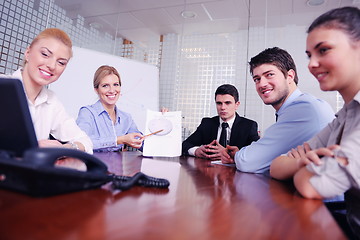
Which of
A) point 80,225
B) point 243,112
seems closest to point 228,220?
point 80,225

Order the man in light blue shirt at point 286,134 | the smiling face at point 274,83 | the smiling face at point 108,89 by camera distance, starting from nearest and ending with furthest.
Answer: the man in light blue shirt at point 286,134 → the smiling face at point 274,83 → the smiling face at point 108,89

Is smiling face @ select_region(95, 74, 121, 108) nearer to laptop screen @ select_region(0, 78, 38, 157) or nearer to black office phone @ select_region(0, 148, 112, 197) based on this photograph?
laptop screen @ select_region(0, 78, 38, 157)

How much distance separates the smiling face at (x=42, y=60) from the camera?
1.30m

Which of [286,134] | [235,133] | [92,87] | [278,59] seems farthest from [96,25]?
[286,134]

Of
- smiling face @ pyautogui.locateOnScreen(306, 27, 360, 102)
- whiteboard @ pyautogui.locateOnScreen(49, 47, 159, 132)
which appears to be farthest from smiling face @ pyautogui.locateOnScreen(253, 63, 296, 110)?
whiteboard @ pyautogui.locateOnScreen(49, 47, 159, 132)

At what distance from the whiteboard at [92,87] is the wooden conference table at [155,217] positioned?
275cm

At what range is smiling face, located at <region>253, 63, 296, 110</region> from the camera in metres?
1.68

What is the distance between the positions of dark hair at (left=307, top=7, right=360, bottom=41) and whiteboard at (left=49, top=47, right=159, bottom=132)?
2.68m

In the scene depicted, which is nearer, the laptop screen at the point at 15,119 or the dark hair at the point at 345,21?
the laptop screen at the point at 15,119

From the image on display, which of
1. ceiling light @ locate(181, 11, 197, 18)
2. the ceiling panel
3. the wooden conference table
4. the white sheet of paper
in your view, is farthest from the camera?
ceiling light @ locate(181, 11, 197, 18)

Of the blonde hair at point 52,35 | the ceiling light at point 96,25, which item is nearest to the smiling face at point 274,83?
the blonde hair at point 52,35

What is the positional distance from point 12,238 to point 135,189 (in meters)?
0.32

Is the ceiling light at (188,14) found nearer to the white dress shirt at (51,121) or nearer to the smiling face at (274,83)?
the smiling face at (274,83)

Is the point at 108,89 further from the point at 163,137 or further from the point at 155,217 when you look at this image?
the point at 155,217
